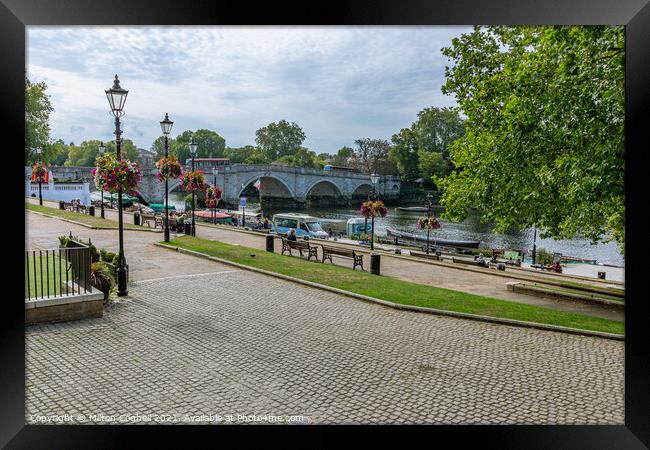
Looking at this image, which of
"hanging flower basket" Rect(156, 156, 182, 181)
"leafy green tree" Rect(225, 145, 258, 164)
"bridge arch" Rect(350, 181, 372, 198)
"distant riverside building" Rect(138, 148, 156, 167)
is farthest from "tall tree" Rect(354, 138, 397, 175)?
"hanging flower basket" Rect(156, 156, 182, 181)

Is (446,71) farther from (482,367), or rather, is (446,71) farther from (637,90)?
(482,367)

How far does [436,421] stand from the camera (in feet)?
15.5

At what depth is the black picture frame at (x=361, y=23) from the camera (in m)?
4.56

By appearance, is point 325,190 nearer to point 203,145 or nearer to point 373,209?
point 203,145

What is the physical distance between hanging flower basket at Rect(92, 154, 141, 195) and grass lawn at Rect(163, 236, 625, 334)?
12.8 ft

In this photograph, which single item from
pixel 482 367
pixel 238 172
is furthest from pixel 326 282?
pixel 238 172

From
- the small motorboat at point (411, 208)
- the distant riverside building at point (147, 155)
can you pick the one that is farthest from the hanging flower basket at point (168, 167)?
the distant riverside building at point (147, 155)

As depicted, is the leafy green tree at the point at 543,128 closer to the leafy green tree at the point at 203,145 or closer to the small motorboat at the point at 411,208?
the small motorboat at the point at 411,208

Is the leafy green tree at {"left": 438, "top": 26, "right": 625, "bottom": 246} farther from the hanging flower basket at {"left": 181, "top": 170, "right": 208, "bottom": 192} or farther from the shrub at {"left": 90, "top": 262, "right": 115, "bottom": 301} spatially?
the hanging flower basket at {"left": 181, "top": 170, "right": 208, "bottom": 192}

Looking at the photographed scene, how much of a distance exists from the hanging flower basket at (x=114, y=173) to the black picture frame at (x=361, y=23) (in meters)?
4.63

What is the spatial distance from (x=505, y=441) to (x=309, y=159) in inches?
2382

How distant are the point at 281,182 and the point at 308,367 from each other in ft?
153

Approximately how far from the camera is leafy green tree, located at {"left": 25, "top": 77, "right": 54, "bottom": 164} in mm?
30500

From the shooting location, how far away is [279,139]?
60.7 meters
